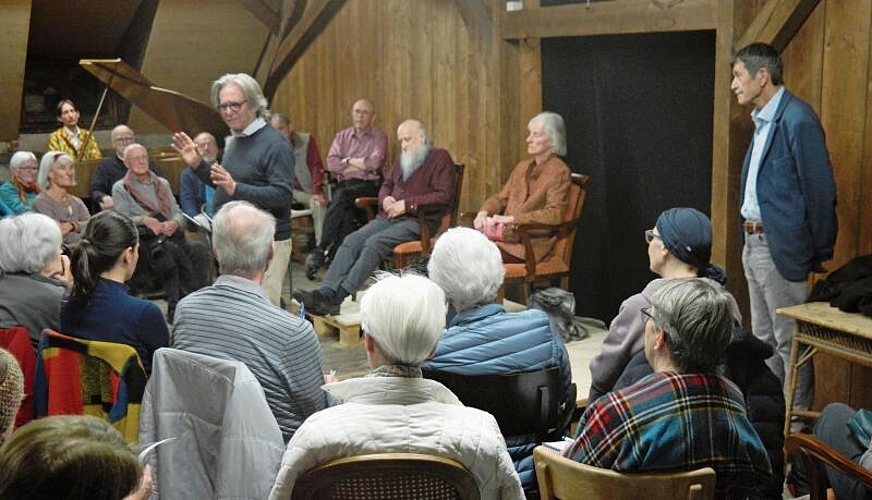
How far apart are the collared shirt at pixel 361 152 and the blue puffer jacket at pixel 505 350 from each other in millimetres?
4462

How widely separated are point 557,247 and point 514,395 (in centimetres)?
288

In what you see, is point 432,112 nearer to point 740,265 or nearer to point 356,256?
point 356,256

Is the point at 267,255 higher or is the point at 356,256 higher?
the point at 267,255

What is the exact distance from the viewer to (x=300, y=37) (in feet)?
28.3

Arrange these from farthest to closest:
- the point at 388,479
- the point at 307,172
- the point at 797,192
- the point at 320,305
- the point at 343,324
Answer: the point at 307,172 < the point at 320,305 < the point at 343,324 < the point at 797,192 < the point at 388,479

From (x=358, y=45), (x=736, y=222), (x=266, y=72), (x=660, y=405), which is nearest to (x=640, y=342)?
(x=660, y=405)

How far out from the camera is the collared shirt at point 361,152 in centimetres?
709

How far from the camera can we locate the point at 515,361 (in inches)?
A: 102

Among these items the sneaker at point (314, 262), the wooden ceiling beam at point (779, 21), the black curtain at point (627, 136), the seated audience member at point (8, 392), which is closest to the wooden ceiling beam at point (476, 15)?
the black curtain at point (627, 136)

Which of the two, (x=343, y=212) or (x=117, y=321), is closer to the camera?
(x=117, y=321)

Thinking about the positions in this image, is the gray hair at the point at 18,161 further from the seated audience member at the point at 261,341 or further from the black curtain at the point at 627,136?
the seated audience member at the point at 261,341

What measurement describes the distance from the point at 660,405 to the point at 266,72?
762 centimetres

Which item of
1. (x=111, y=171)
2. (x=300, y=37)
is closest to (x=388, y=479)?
(x=111, y=171)

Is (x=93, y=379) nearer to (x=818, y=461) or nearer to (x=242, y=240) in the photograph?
(x=242, y=240)
